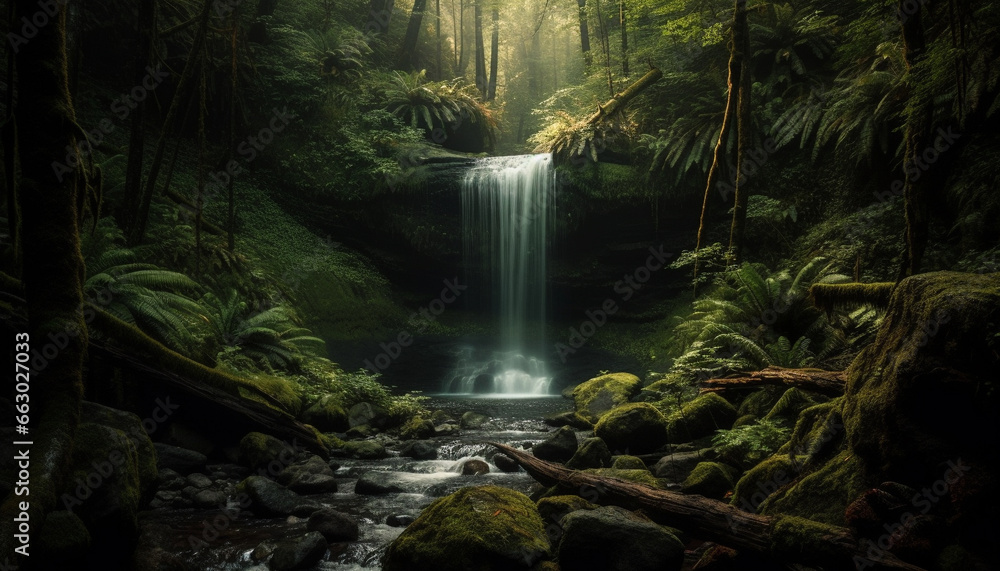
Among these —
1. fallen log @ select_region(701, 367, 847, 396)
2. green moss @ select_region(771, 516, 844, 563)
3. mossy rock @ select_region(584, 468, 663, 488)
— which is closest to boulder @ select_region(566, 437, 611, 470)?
mossy rock @ select_region(584, 468, 663, 488)

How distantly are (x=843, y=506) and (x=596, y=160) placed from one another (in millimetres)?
12005

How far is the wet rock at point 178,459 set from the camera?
19.9ft

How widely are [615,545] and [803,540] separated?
1.13m

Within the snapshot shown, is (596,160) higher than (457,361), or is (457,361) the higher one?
(596,160)

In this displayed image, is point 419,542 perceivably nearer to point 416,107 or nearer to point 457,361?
point 457,361

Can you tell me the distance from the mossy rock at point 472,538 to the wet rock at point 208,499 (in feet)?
7.47

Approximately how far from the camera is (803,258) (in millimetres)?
10859

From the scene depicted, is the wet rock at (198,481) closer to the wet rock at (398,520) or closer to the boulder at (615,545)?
the wet rock at (398,520)

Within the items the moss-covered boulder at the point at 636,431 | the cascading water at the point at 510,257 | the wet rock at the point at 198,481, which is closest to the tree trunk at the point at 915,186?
the moss-covered boulder at the point at 636,431

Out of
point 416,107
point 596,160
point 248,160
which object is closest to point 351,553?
point 596,160

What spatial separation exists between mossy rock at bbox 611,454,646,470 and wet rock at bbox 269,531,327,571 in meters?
3.04

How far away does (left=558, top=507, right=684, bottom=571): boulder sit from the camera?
3.56 m

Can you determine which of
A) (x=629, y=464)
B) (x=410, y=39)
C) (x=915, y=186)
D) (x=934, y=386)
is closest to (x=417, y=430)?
(x=629, y=464)

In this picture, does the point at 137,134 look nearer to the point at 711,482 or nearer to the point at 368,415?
the point at 368,415
